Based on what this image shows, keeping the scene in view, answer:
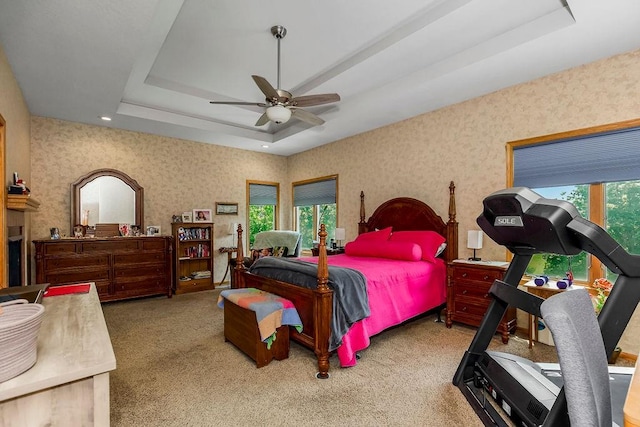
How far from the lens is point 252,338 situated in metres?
2.67

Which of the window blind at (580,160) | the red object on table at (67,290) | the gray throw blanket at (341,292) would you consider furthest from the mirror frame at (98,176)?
the window blind at (580,160)

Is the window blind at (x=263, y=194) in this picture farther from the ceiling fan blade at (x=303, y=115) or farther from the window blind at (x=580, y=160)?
the window blind at (x=580, y=160)

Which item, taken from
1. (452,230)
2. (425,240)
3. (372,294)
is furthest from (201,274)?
(452,230)

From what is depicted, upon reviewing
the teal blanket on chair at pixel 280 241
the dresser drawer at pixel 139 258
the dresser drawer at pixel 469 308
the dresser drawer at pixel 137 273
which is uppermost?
the teal blanket on chair at pixel 280 241

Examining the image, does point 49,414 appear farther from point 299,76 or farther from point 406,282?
point 299,76

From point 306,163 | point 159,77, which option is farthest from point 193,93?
point 306,163

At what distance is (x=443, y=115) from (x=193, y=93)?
337 centimetres

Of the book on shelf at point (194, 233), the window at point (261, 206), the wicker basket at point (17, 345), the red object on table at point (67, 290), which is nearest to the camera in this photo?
the wicker basket at point (17, 345)

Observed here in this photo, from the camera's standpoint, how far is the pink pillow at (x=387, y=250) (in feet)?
12.1

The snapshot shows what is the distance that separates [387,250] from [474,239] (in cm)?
100

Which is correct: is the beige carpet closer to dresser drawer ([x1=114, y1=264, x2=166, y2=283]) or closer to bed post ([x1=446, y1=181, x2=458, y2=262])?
bed post ([x1=446, y1=181, x2=458, y2=262])

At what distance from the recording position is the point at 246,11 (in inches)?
101

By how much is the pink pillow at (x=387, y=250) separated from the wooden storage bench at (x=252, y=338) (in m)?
1.68

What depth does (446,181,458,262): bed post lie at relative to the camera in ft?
12.8
